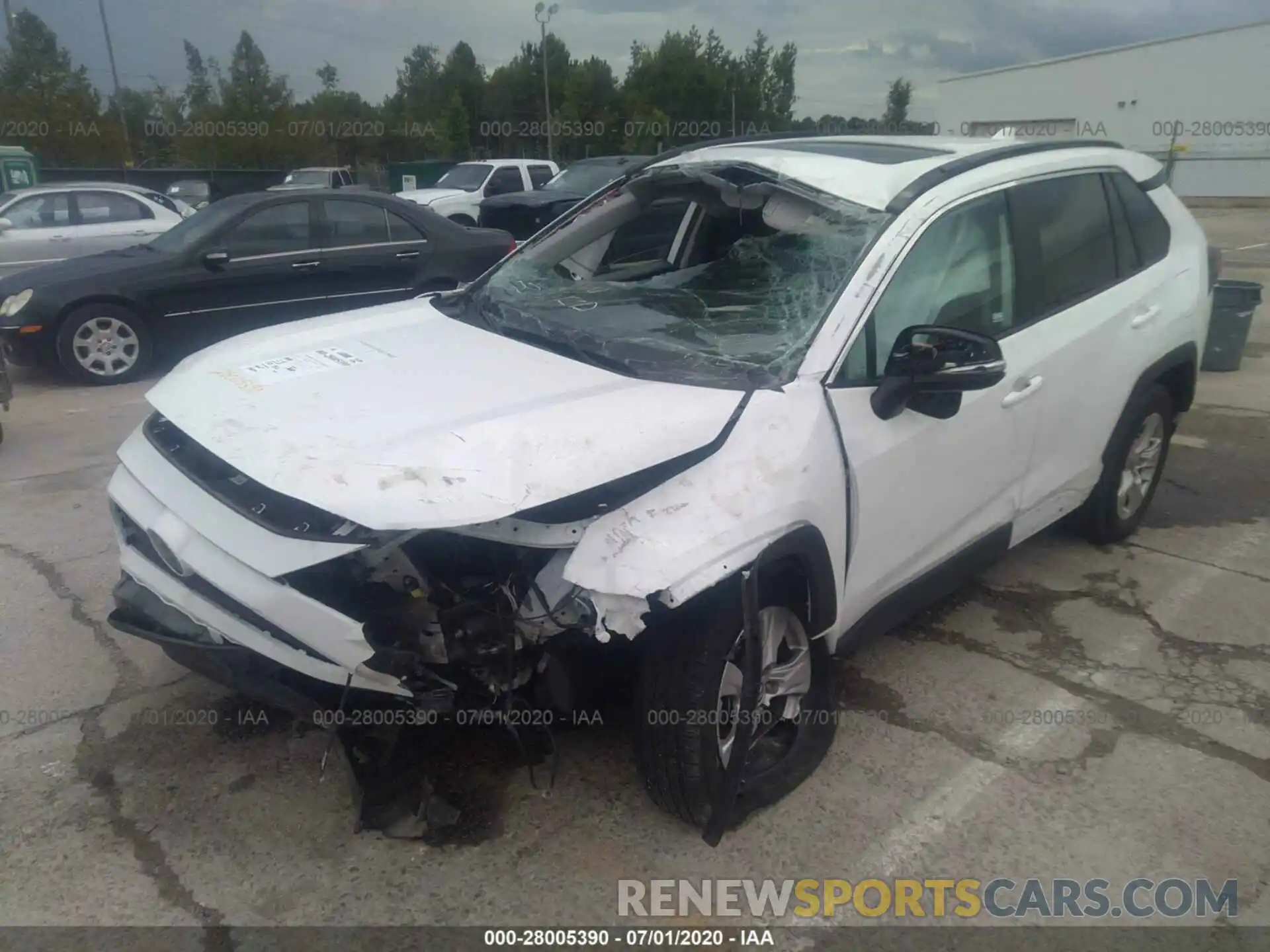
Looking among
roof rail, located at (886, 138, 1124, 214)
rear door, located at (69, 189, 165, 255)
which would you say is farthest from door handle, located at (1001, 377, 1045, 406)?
rear door, located at (69, 189, 165, 255)

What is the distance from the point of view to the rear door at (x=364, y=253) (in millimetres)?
8688

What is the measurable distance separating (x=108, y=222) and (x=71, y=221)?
0.35 meters

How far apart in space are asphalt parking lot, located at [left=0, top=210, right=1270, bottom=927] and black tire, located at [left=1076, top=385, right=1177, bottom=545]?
13.7 inches

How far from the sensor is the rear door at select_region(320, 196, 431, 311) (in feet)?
28.5

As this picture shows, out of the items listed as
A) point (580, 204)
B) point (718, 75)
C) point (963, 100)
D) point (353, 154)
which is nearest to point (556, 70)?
point (718, 75)

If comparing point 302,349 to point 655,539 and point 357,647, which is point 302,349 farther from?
point 655,539

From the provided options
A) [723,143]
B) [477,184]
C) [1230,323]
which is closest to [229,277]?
[723,143]

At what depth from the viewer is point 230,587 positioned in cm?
240

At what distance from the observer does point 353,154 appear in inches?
1954

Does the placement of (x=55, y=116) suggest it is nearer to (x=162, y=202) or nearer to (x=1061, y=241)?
(x=162, y=202)

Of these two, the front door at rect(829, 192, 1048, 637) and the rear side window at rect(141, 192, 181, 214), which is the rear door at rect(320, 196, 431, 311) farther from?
the front door at rect(829, 192, 1048, 637)

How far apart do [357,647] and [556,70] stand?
63.6 metres

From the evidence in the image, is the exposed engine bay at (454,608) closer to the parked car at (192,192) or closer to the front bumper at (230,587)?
the front bumper at (230,587)

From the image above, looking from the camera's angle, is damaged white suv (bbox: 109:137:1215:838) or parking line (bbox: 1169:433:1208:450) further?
parking line (bbox: 1169:433:1208:450)
